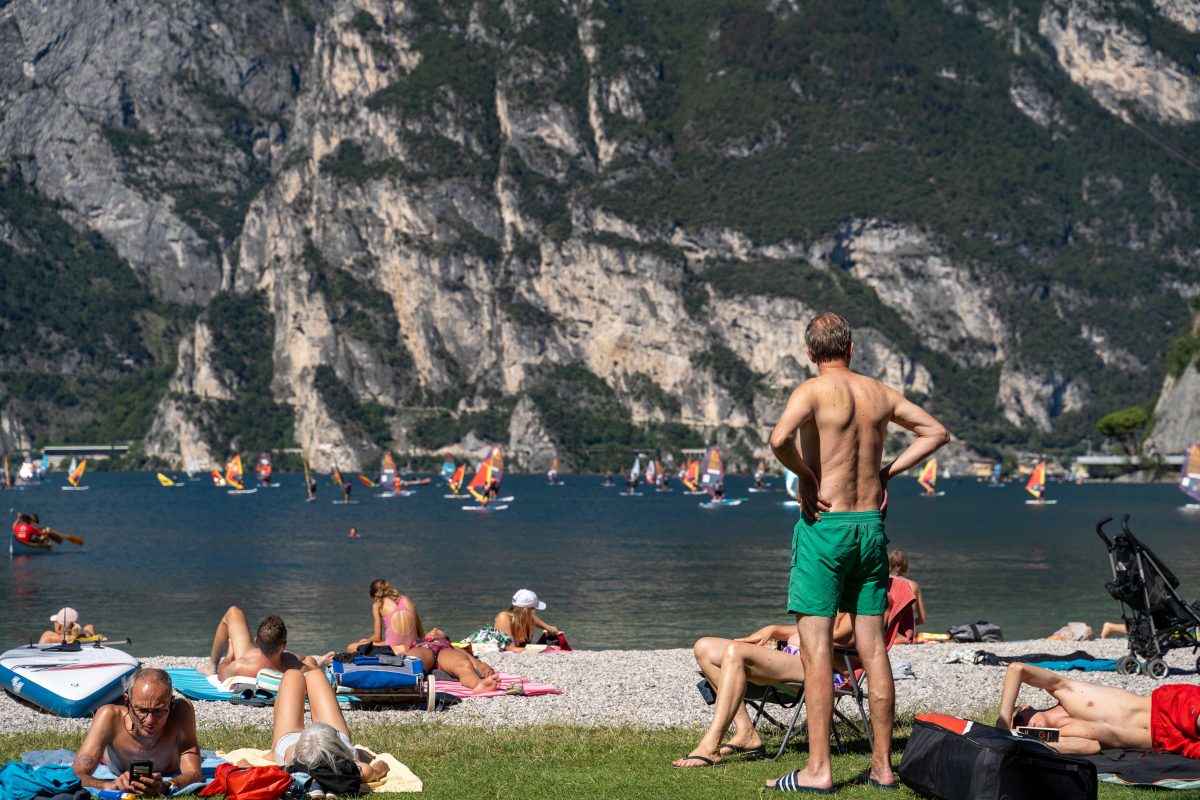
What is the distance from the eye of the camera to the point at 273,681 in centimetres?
1570

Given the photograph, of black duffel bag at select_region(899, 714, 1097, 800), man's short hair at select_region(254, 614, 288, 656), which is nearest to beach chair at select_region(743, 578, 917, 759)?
black duffel bag at select_region(899, 714, 1097, 800)

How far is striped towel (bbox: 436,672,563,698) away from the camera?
52.8ft

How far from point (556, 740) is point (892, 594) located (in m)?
4.43

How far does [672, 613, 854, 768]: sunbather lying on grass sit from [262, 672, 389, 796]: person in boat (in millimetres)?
2196

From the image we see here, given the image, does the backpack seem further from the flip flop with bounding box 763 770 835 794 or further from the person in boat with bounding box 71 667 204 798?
the person in boat with bounding box 71 667 204 798

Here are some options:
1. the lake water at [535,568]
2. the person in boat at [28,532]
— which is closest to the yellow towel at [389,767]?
the lake water at [535,568]

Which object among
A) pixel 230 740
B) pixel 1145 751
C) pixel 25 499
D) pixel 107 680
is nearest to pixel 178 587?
pixel 107 680

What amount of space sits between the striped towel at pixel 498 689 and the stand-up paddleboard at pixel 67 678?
10.1ft

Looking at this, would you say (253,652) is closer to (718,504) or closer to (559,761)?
(559,761)

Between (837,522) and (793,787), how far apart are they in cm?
168

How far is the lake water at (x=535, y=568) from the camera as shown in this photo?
109ft

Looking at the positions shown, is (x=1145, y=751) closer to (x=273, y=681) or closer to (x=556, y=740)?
(x=556, y=740)

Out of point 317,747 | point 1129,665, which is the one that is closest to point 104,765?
point 317,747

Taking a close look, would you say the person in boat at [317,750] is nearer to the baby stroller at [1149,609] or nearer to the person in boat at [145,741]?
the person in boat at [145,741]
